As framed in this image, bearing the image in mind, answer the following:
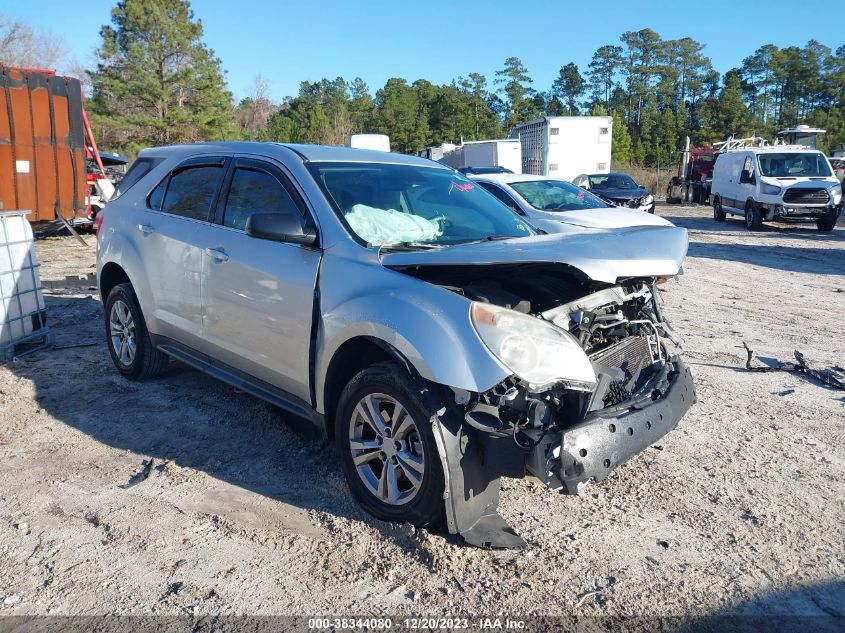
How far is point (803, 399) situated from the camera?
17.3 ft

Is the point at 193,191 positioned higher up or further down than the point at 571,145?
further down

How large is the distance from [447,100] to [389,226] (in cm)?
6728

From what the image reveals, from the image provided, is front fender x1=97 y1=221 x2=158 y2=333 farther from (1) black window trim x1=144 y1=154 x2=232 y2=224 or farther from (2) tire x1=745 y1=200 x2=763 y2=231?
(2) tire x1=745 y1=200 x2=763 y2=231

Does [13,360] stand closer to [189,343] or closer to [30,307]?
[30,307]

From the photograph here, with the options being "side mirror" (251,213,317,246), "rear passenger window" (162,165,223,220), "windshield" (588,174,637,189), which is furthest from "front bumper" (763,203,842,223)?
"side mirror" (251,213,317,246)

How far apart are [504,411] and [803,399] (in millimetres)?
3346

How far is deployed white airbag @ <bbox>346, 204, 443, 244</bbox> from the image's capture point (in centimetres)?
388

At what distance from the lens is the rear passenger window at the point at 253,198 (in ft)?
13.6

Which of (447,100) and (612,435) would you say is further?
(447,100)

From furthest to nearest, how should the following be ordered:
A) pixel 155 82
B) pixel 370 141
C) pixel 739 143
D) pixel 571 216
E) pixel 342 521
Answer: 1. pixel 155 82
2. pixel 739 143
3. pixel 370 141
4. pixel 571 216
5. pixel 342 521

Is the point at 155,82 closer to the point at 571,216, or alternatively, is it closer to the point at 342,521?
the point at 571,216

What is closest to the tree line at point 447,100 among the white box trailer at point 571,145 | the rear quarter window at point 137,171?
the white box trailer at point 571,145

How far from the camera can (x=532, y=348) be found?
10.0 feet

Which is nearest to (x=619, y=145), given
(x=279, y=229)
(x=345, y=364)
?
(x=279, y=229)
